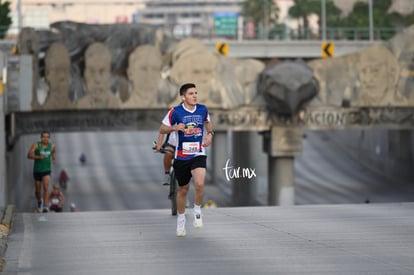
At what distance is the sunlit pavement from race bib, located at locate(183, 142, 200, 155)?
3.62 ft

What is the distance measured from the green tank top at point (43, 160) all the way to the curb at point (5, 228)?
4.44 meters

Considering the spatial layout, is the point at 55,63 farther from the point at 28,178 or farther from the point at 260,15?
the point at 260,15

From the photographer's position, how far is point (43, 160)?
25.1m

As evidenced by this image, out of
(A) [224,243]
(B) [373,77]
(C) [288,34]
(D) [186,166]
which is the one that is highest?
(C) [288,34]

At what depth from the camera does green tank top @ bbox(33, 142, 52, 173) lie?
24844mm

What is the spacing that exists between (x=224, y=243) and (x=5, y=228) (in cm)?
335

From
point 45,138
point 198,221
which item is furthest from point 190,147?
point 45,138

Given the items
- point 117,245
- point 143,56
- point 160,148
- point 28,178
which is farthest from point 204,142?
point 28,178

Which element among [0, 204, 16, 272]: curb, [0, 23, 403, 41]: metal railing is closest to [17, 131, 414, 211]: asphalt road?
[0, 23, 403, 41]: metal railing

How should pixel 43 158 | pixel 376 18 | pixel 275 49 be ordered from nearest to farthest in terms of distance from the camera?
1. pixel 43 158
2. pixel 275 49
3. pixel 376 18

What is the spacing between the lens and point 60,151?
113938 millimetres

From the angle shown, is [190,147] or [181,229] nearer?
[190,147]

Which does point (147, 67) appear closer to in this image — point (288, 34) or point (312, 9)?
point (288, 34)

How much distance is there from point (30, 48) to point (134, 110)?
211 inches
